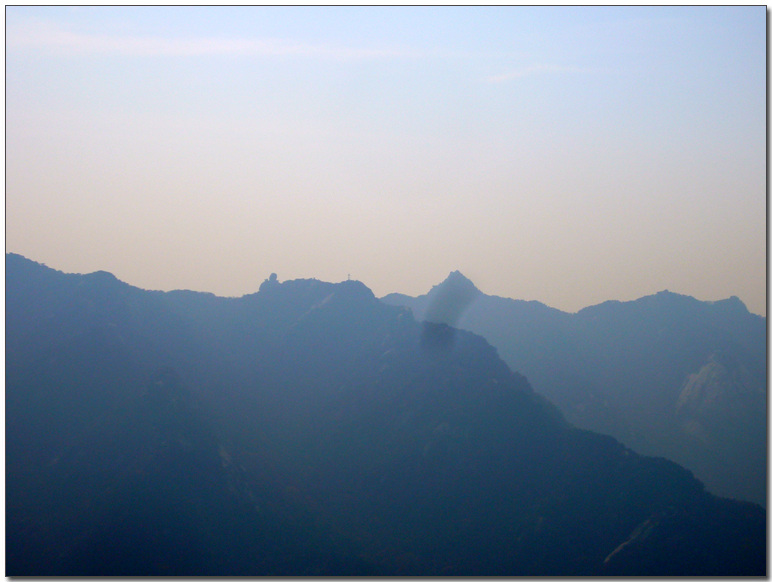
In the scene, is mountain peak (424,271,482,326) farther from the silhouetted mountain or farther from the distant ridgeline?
the distant ridgeline

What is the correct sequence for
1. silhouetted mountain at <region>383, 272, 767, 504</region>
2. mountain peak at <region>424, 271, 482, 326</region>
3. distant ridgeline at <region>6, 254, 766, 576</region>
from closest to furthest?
Answer: distant ridgeline at <region>6, 254, 766, 576</region>, silhouetted mountain at <region>383, 272, 767, 504</region>, mountain peak at <region>424, 271, 482, 326</region>

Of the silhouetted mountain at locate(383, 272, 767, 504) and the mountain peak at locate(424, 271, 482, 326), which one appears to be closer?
the silhouetted mountain at locate(383, 272, 767, 504)

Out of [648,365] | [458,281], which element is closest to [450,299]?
[458,281]

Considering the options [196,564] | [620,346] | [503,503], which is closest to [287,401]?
[196,564]

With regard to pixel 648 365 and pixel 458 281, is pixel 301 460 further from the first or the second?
pixel 648 365

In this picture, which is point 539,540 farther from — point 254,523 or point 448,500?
point 254,523

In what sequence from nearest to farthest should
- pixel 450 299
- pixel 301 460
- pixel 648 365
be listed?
1. pixel 301 460
2. pixel 450 299
3. pixel 648 365
